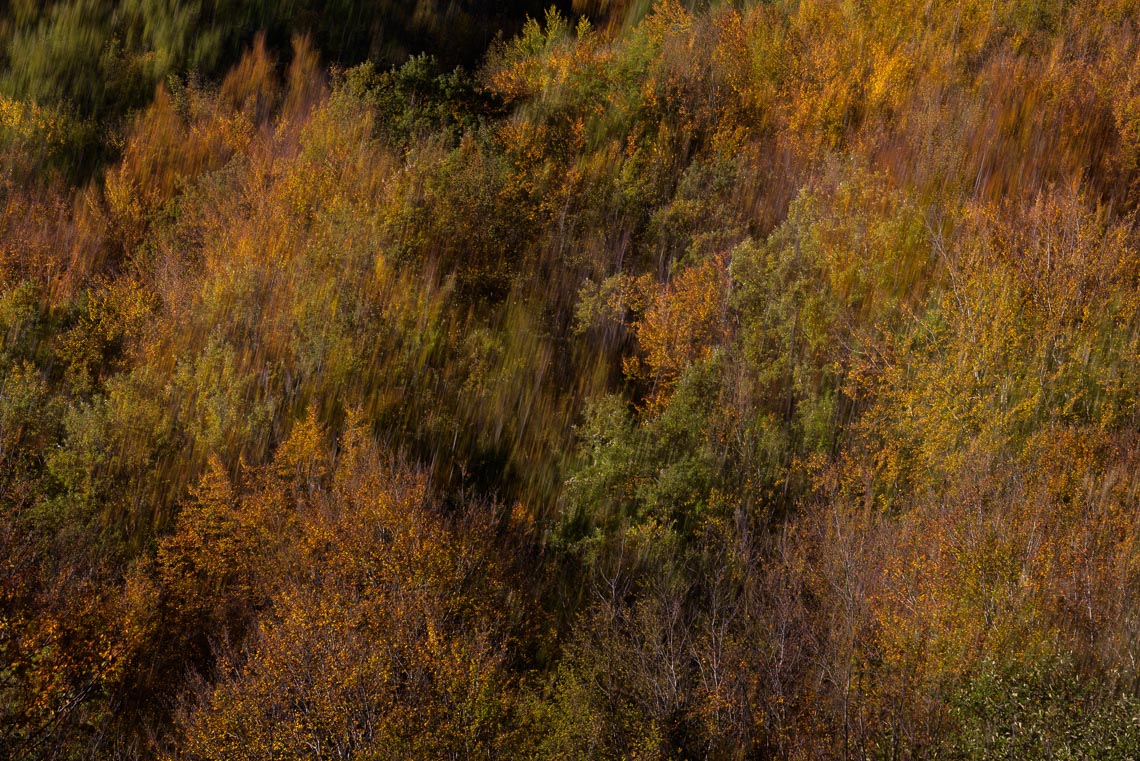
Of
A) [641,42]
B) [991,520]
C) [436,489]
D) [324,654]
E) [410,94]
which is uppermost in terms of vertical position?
[641,42]

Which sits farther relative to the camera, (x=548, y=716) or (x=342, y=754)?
(x=548, y=716)

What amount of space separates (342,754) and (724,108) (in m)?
41.0

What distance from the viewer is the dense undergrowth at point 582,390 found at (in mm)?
22891

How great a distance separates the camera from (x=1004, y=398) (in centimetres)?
2900

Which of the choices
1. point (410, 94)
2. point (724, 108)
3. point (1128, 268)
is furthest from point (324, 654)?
point (724, 108)

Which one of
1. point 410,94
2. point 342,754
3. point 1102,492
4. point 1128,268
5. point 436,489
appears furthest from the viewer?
point 410,94

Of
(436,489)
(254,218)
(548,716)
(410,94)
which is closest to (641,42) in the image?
(410,94)

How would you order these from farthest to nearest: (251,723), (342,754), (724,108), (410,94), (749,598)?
(724,108)
(410,94)
(749,598)
(251,723)
(342,754)

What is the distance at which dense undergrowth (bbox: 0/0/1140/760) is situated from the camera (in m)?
22.9

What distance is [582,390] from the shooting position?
142 feet

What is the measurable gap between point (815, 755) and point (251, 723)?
44.5 feet

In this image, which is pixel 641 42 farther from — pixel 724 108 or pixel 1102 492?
pixel 1102 492

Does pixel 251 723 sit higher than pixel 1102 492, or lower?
lower

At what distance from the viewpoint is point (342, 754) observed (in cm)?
2083
